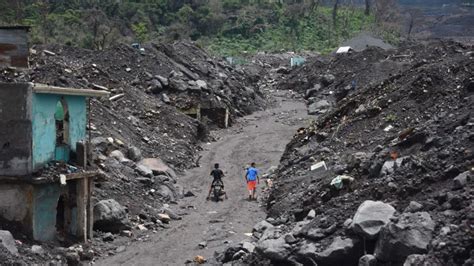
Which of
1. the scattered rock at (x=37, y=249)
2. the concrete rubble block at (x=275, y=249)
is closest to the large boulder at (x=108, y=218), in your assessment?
the scattered rock at (x=37, y=249)

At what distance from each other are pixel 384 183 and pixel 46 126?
6438mm

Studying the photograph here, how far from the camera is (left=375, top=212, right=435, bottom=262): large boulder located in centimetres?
874

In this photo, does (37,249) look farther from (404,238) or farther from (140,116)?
(140,116)

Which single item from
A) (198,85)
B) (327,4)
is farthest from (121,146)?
(327,4)

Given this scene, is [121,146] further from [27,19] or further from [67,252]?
[27,19]

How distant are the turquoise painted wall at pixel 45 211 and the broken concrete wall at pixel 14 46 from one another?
3239 mm

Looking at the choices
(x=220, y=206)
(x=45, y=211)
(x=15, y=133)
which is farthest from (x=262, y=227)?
(x=15, y=133)

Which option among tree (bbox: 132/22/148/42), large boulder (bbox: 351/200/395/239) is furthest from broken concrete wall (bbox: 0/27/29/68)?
tree (bbox: 132/22/148/42)

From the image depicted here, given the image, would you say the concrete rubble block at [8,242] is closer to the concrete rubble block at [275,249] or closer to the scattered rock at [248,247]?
the scattered rock at [248,247]

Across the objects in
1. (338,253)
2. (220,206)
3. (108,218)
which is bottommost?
(220,206)

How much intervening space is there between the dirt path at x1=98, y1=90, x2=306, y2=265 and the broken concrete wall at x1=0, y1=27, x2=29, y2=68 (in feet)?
15.5

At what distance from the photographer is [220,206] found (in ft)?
60.1

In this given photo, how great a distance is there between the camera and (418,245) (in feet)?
28.5

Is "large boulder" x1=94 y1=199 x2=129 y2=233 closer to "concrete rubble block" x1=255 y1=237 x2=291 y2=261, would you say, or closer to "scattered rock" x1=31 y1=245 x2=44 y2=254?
"scattered rock" x1=31 y1=245 x2=44 y2=254
